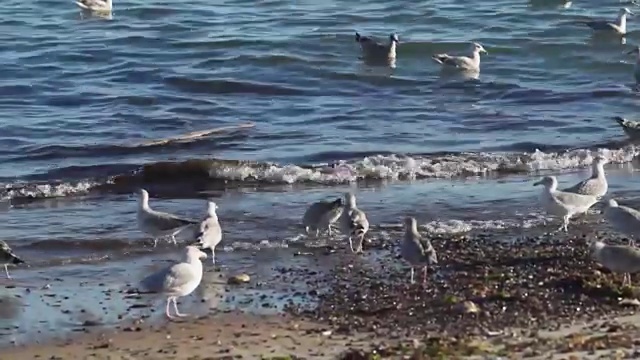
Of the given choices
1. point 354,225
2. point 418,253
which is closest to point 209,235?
point 354,225

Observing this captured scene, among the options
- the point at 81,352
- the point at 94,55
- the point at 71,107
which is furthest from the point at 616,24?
the point at 81,352

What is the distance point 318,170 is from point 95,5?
51.4 ft

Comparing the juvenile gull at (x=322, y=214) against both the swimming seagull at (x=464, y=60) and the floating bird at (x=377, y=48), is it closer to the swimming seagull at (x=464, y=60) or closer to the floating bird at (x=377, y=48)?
the swimming seagull at (x=464, y=60)

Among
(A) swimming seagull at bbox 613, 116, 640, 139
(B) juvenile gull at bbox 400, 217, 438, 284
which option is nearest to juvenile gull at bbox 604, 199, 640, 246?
(B) juvenile gull at bbox 400, 217, 438, 284

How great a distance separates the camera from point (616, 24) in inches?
1059

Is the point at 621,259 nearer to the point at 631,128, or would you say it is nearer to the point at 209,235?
the point at 209,235

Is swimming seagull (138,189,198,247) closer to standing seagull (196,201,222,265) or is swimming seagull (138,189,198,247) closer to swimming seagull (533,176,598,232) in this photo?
standing seagull (196,201,222,265)

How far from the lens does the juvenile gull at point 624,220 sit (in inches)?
451

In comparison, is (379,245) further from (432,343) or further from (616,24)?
(616,24)

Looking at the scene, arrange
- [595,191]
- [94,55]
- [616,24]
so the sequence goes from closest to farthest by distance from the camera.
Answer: [595,191] → [94,55] → [616,24]

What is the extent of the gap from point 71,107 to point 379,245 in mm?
8893

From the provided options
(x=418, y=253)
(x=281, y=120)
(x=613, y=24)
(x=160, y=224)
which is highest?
(x=418, y=253)

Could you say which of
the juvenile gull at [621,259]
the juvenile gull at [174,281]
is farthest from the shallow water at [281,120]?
the juvenile gull at [621,259]

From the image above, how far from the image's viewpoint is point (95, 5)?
2988 cm
